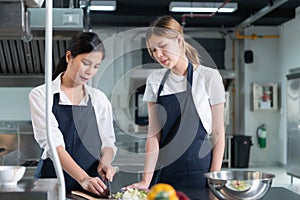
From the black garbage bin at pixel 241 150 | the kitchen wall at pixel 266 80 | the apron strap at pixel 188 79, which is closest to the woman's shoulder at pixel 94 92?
the apron strap at pixel 188 79

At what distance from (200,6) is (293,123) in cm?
235

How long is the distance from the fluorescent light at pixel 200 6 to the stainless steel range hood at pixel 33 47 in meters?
3.42

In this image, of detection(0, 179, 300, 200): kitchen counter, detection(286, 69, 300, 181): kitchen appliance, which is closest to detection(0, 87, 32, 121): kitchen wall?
detection(0, 179, 300, 200): kitchen counter

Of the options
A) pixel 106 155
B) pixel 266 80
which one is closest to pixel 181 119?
pixel 106 155

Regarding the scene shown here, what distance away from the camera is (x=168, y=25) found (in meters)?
2.00

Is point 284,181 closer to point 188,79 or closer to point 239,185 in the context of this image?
point 188,79

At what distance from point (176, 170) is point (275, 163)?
6.58m

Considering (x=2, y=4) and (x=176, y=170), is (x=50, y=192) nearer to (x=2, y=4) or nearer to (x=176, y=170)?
(x=2, y=4)

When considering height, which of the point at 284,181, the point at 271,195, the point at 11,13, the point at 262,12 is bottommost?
the point at 284,181

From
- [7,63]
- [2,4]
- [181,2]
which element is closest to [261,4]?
[181,2]

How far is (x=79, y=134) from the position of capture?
197 centimetres

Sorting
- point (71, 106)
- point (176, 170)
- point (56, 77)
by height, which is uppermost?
point (56, 77)

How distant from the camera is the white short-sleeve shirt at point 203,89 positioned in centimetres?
208

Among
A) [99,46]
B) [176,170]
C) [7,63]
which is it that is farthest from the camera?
[7,63]
